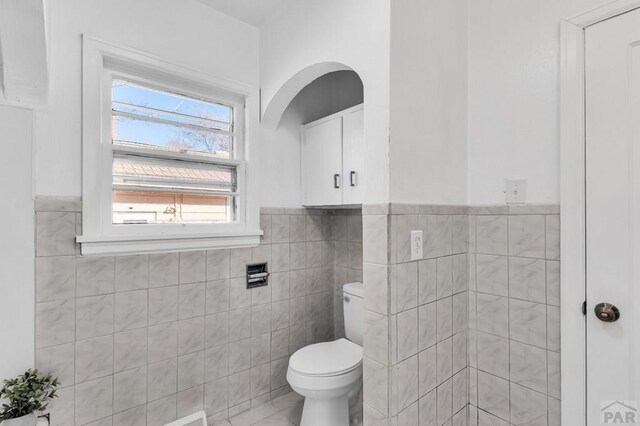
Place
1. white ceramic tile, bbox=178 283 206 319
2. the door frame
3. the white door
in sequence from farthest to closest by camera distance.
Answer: white ceramic tile, bbox=178 283 206 319 < the door frame < the white door

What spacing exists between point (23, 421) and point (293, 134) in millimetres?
2054

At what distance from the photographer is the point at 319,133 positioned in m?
2.22

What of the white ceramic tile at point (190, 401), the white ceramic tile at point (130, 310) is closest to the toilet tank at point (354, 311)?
the white ceramic tile at point (190, 401)

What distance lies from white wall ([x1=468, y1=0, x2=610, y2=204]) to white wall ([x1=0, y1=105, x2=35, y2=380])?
213 centimetres

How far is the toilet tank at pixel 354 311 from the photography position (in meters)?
2.07

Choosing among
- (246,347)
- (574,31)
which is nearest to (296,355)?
(246,347)

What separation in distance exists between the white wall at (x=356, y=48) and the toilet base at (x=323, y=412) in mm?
1227

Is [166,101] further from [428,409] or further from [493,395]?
Result: [493,395]

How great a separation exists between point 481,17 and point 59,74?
83.4 inches

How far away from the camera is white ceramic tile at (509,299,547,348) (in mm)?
1420

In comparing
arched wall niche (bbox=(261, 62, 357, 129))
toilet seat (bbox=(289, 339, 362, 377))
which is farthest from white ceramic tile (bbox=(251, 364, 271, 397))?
arched wall niche (bbox=(261, 62, 357, 129))

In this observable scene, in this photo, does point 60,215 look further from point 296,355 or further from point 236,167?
point 296,355

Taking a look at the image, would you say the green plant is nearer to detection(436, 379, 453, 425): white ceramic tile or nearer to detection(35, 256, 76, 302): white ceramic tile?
detection(35, 256, 76, 302): white ceramic tile

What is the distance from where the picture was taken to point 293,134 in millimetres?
2342
